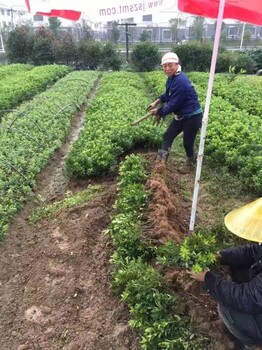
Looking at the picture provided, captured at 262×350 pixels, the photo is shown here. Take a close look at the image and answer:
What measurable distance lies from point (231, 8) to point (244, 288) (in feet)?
10.2

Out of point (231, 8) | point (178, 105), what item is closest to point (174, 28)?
point (178, 105)

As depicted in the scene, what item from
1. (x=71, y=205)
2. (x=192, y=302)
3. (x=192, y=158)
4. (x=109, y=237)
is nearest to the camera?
(x=192, y=302)

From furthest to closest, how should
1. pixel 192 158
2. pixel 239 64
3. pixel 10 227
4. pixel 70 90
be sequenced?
pixel 239 64 → pixel 70 90 → pixel 192 158 → pixel 10 227

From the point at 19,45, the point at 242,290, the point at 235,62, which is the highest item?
the point at 242,290

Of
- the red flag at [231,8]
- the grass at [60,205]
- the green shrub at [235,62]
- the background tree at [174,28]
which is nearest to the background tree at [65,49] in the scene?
the green shrub at [235,62]

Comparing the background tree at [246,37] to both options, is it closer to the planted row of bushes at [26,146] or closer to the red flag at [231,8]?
the planted row of bushes at [26,146]

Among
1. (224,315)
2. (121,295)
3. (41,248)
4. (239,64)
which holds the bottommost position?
(239,64)

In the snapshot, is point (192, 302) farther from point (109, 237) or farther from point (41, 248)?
point (41, 248)

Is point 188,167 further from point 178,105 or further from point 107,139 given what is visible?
point 107,139

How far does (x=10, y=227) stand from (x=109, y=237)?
1.77m

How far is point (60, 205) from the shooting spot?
6641 millimetres

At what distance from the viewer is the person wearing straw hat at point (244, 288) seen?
108 inches

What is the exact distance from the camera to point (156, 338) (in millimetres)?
3316

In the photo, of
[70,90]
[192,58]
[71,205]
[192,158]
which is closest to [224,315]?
[71,205]
